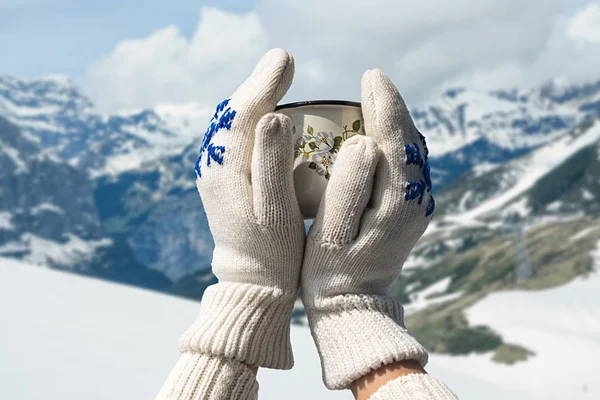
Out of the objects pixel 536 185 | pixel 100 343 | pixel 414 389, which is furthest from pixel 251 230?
pixel 536 185

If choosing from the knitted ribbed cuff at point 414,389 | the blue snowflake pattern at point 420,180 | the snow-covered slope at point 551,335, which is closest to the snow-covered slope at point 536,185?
the snow-covered slope at point 551,335

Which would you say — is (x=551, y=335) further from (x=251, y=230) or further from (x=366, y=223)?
(x=251, y=230)

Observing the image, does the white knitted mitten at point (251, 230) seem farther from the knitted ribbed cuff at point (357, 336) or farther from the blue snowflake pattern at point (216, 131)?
the knitted ribbed cuff at point (357, 336)

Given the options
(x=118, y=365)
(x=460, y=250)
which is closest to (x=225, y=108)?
(x=118, y=365)

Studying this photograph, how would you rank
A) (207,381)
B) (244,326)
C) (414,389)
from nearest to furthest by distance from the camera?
1. (414,389)
2. (207,381)
3. (244,326)

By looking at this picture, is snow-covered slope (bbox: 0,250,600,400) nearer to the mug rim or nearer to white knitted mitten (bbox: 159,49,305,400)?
white knitted mitten (bbox: 159,49,305,400)
